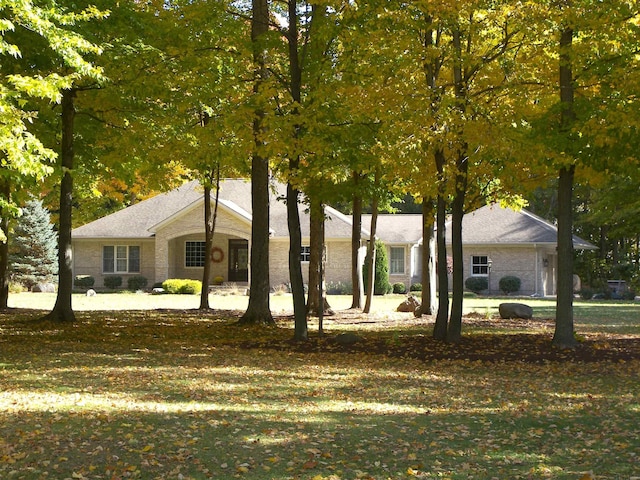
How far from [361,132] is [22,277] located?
Answer: 2918 cm

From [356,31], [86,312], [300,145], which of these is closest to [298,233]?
[300,145]

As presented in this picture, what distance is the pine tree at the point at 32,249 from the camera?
39.4 metres

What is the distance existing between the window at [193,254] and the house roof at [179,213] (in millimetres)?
1964

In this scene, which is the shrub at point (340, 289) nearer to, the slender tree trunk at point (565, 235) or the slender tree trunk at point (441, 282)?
the slender tree trunk at point (441, 282)

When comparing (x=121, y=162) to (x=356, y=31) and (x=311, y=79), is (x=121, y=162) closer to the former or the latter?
(x=311, y=79)

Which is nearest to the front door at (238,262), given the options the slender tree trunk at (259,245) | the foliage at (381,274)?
the foliage at (381,274)

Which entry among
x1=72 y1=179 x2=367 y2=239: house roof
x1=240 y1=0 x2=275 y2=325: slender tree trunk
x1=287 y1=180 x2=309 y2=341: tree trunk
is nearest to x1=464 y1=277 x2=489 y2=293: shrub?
x1=72 y1=179 x2=367 y2=239: house roof

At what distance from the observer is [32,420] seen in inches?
315

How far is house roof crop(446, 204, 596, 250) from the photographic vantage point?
4025 centimetres

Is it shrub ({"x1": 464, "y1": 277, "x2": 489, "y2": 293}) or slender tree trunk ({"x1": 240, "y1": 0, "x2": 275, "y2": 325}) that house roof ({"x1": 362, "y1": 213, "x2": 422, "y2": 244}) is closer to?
shrub ({"x1": 464, "y1": 277, "x2": 489, "y2": 293})

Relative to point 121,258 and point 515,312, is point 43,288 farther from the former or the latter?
point 515,312

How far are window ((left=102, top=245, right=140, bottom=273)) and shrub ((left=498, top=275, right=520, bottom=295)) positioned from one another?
18828mm

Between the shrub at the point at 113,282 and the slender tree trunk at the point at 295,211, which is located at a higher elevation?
the slender tree trunk at the point at 295,211

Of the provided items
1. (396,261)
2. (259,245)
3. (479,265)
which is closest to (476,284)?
(479,265)
